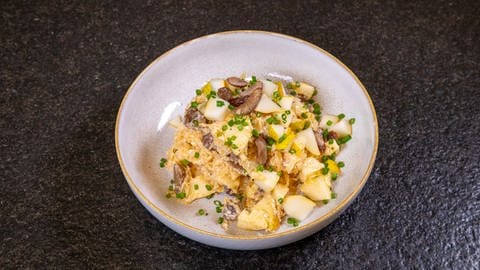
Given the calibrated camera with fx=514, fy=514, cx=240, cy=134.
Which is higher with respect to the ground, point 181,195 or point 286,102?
point 286,102

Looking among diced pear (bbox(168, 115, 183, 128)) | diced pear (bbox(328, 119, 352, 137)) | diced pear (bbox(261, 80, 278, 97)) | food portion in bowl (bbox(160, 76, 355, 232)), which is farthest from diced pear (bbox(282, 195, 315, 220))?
diced pear (bbox(168, 115, 183, 128))

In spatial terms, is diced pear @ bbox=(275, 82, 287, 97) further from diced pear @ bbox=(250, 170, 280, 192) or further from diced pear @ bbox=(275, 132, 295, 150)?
diced pear @ bbox=(250, 170, 280, 192)

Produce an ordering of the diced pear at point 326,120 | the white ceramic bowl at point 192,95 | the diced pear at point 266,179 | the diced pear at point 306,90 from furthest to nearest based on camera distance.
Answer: the diced pear at point 306,90, the diced pear at point 326,120, the diced pear at point 266,179, the white ceramic bowl at point 192,95

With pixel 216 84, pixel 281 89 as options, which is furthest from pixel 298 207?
pixel 216 84

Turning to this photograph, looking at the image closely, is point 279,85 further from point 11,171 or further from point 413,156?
point 11,171

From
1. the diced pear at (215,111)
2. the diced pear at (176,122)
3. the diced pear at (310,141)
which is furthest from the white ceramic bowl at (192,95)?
the diced pear at (215,111)

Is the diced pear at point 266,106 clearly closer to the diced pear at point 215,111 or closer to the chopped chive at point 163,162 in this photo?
the diced pear at point 215,111

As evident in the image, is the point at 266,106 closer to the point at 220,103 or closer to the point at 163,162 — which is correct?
the point at 220,103
